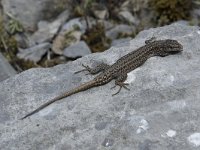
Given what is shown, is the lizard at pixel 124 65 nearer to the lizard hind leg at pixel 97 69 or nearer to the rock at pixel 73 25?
the lizard hind leg at pixel 97 69

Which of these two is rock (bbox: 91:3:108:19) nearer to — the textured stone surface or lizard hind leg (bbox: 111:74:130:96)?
the textured stone surface

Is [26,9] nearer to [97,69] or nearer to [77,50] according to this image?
[77,50]

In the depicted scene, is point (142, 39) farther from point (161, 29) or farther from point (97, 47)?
point (97, 47)

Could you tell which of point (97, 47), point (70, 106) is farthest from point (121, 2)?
point (70, 106)

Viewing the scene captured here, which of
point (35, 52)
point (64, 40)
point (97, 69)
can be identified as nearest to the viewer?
point (97, 69)

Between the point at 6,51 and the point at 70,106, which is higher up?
the point at 70,106

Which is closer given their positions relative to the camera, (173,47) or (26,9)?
(173,47)

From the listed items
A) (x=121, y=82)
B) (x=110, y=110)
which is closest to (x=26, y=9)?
(x=121, y=82)

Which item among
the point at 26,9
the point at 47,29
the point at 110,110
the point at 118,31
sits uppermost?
the point at 110,110
